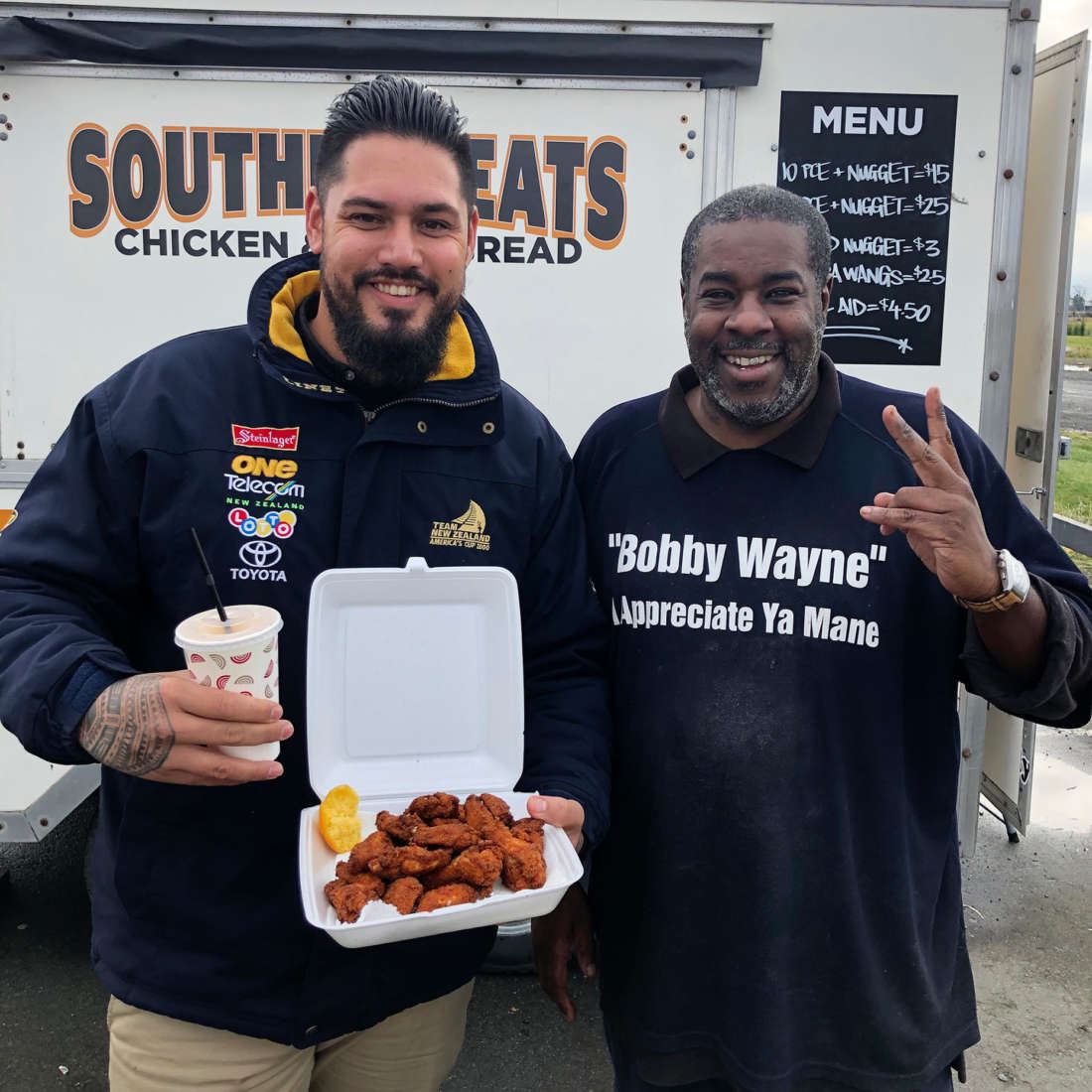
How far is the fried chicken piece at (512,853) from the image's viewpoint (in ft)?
5.67

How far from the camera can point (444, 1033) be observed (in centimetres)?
217

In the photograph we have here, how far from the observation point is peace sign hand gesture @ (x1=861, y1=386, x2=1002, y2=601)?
1717mm

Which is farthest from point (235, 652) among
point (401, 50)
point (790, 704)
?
point (401, 50)

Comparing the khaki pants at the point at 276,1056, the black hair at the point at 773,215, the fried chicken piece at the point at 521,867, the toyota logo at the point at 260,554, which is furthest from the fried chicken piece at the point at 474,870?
the black hair at the point at 773,215

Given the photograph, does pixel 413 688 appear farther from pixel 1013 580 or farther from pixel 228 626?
pixel 1013 580

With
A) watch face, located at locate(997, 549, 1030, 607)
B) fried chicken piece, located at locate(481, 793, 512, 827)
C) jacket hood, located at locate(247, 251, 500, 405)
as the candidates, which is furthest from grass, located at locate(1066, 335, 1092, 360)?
fried chicken piece, located at locate(481, 793, 512, 827)

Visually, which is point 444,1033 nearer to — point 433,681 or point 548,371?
point 433,681

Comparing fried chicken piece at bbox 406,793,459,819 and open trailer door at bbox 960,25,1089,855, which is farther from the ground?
open trailer door at bbox 960,25,1089,855

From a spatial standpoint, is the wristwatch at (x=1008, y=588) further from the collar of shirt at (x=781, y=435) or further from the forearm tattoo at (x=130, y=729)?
the forearm tattoo at (x=130, y=729)

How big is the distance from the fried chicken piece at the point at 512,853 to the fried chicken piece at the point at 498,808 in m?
0.01

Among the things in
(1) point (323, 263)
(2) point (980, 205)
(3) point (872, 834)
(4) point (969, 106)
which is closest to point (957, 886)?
(3) point (872, 834)

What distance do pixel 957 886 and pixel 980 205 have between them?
2392 mm

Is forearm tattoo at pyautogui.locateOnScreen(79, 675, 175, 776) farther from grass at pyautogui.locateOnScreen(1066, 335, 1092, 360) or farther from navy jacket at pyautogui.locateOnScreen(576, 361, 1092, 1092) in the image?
grass at pyautogui.locateOnScreen(1066, 335, 1092, 360)

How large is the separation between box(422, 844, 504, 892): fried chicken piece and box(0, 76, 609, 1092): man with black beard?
0.53 ft
